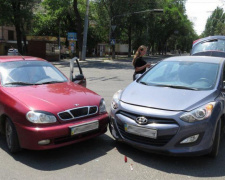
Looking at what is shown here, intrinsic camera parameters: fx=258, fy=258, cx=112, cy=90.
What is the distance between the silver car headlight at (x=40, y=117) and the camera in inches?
142

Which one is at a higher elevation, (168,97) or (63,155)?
(168,97)

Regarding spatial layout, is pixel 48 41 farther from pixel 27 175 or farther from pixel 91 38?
pixel 27 175

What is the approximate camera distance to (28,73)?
4906mm

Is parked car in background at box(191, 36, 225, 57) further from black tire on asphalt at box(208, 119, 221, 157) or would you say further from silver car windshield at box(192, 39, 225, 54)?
black tire on asphalt at box(208, 119, 221, 157)

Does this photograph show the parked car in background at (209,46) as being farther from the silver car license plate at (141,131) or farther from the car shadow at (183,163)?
the silver car license plate at (141,131)

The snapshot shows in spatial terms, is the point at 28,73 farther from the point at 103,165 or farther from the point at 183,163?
the point at 183,163

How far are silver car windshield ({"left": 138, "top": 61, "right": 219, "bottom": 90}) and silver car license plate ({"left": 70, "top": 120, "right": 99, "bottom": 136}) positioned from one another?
1.27 meters

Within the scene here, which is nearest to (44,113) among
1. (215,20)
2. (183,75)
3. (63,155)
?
(63,155)

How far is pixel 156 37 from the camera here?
54.2 metres

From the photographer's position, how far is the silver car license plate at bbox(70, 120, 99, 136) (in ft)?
12.3

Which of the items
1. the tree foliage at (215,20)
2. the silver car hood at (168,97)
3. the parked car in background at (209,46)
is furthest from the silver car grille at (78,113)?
the tree foliage at (215,20)

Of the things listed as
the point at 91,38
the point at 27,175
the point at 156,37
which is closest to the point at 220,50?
the point at 27,175

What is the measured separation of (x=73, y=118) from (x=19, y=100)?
849 millimetres

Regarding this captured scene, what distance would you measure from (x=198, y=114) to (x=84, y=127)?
165 cm
